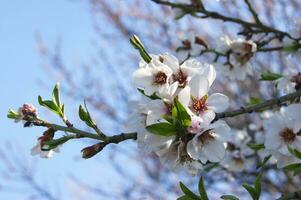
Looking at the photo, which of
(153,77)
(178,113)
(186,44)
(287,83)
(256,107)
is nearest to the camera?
(178,113)

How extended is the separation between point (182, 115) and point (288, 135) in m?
0.47

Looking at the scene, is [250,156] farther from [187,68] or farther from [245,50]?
[187,68]

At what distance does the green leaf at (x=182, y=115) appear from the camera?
1314 mm

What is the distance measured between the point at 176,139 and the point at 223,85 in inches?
228

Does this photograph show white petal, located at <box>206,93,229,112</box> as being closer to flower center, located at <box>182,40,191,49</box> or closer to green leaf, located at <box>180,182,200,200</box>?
green leaf, located at <box>180,182,200,200</box>

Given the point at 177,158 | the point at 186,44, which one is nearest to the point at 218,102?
the point at 177,158

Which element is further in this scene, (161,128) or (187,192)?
(187,192)

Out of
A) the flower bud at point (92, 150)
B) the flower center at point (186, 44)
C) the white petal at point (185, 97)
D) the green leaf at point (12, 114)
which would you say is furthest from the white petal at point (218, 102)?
the flower center at point (186, 44)

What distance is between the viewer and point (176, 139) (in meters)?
1.40

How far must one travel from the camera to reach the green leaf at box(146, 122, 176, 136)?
4.35 ft

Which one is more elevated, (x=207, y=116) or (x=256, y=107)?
(x=256, y=107)

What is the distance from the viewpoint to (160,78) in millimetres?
1442

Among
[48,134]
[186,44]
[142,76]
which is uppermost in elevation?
[186,44]

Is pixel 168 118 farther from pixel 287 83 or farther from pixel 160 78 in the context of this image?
pixel 287 83
